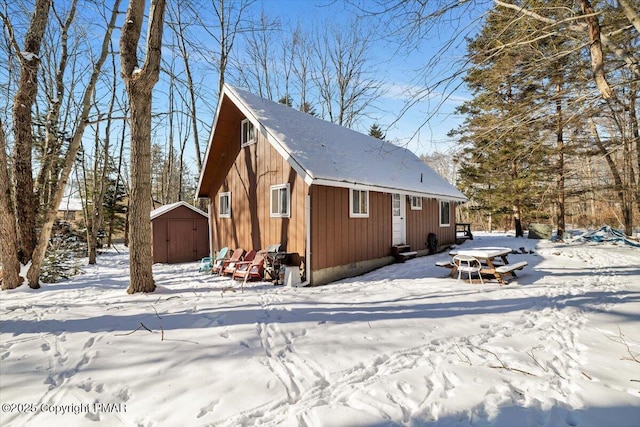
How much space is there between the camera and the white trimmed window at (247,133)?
9.94 metres

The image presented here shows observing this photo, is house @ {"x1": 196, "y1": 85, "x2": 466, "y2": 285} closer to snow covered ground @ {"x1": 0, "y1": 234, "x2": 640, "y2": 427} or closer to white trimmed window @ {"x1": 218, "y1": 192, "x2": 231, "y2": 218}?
white trimmed window @ {"x1": 218, "y1": 192, "x2": 231, "y2": 218}

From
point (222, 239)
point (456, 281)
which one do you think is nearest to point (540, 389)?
point (456, 281)

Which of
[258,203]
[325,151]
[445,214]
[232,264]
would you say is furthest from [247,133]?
[445,214]

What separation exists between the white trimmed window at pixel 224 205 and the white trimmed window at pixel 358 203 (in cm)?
466

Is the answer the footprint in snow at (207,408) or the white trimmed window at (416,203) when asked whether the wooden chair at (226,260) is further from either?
the footprint in snow at (207,408)

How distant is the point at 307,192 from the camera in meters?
7.90

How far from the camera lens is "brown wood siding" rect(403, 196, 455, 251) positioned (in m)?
12.1

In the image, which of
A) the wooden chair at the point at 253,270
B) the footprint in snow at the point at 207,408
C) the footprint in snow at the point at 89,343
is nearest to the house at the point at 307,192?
the wooden chair at the point at 253,270

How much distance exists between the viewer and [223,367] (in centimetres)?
319

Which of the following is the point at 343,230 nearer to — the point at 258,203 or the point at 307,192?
the point at 307,192

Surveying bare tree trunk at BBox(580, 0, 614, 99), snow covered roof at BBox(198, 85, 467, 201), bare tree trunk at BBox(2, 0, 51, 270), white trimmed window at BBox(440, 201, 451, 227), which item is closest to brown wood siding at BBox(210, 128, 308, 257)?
snow covered roof at BBox(198, 85, 467, 201)

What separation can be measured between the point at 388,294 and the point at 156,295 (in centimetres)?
473

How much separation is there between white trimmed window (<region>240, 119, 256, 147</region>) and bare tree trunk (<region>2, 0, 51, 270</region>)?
5.29 m

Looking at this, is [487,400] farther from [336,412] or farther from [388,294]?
[388,294]
